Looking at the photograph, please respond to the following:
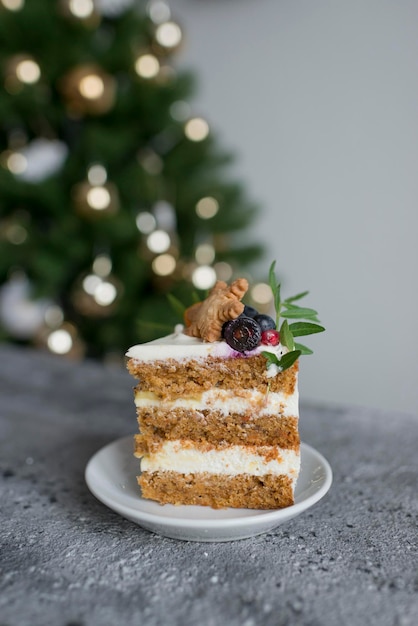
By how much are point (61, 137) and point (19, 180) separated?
44 centimetres

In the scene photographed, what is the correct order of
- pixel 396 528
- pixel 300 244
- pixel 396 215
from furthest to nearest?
pixel 300 244, pixel 396 215, pixel 396 528

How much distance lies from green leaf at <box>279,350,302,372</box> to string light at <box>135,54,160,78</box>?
1.78 metres

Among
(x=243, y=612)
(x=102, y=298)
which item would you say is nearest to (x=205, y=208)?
(x=102, y=298)

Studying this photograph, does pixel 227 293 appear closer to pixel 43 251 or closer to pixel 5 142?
pixel 43 251

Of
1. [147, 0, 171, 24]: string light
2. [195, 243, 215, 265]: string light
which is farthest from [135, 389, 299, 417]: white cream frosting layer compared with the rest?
[147, 0, 171, 24]: string light

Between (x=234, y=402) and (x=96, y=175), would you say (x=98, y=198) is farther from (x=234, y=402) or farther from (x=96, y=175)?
(x=234, y=402)

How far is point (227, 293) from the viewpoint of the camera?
1.03 meters

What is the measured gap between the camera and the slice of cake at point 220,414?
38.7 inches

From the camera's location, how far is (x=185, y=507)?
1013 mm

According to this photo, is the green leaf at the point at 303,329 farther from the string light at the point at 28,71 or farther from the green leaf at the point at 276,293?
the string light at the point at 28,71

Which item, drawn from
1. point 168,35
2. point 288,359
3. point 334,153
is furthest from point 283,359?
point 334,153

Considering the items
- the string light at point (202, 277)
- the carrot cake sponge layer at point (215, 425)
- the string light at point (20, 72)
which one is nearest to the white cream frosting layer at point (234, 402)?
the carrot cake sponge layer at point (215, 425)

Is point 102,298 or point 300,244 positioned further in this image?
point 300,244

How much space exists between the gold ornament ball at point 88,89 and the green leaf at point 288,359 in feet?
5.50
